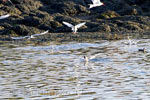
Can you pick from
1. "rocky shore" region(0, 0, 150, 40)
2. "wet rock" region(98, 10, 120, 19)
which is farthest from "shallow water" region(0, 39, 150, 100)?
"wet rock" region(98, 10, 120, 19)

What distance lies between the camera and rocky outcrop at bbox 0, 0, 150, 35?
1243 inches

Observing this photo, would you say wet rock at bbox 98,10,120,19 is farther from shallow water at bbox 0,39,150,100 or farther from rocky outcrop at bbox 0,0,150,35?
shallow water at bbox 0,39,150,100

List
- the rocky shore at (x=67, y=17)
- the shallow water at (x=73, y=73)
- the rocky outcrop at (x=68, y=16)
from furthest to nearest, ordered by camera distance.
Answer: the rocky outcrop at (x=68, y=16) < the rocky shore at (x=67, y=17) < the shallow water at (x=73, y=73)

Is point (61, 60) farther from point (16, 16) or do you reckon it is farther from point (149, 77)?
point (16, 16)

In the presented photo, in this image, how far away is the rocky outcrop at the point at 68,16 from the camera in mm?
31562

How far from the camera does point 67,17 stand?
111ft

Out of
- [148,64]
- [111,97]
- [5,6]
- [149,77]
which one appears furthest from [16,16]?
[111,97]

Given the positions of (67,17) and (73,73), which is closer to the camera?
(73,73)

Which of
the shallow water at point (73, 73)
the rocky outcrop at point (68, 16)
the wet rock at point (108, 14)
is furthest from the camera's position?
the wet rock at point (108, 14)

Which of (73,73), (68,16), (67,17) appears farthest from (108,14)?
(73,73)

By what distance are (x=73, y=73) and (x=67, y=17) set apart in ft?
60.7

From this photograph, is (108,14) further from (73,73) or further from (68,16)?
(73,73)

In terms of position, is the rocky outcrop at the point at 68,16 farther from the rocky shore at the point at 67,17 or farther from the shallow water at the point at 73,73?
the shallow water at the point at 73,73

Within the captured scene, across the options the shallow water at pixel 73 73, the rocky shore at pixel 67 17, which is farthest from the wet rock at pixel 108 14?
the shallow water at pixel 73 73
